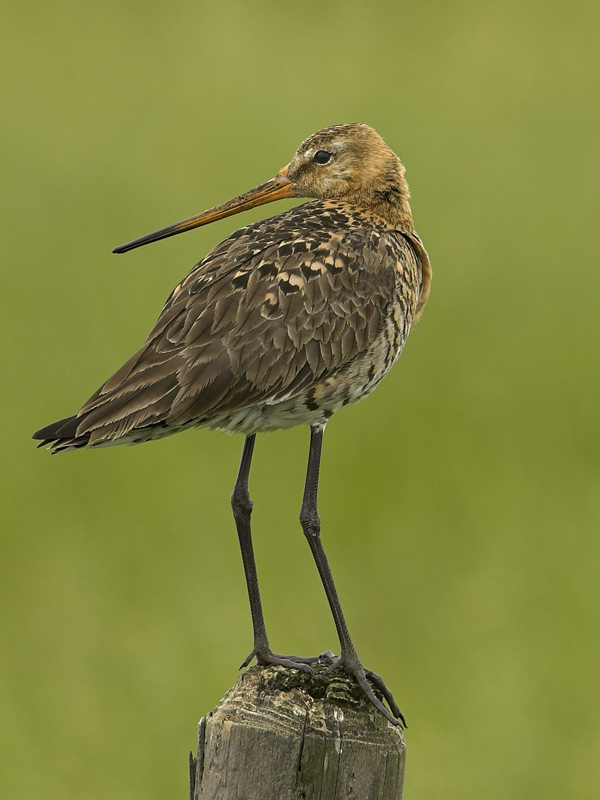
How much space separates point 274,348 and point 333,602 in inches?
43.1

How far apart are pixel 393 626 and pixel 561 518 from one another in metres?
1.92

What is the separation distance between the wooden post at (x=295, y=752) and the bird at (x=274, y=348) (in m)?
0.40

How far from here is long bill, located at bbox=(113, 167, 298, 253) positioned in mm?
6845

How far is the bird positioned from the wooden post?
0.40 metres

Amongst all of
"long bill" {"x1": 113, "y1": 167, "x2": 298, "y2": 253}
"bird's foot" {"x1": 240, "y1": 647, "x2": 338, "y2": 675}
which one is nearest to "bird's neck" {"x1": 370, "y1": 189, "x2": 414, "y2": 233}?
"long bill" {"x1": 113, "y1": 167, "x2": 298, "y2": 253}

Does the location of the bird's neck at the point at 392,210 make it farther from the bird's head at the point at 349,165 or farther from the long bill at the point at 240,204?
the long bill at the point at 240,204

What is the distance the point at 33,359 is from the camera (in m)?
12.4

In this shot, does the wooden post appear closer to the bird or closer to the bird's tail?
the bird

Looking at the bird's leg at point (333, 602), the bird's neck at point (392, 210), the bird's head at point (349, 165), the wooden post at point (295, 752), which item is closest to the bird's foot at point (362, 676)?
the bird's leg at point (333, 602)

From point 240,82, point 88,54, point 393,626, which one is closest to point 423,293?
point 393,626

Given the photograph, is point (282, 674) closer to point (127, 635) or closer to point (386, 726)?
point (386, 726)

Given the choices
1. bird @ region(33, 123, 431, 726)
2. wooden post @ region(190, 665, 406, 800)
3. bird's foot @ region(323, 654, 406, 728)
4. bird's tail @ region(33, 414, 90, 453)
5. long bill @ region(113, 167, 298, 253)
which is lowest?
wooden post @ region(190, 665, 406, 800)

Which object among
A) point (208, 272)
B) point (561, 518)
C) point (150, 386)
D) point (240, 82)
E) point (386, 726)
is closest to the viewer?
point (386, 726)

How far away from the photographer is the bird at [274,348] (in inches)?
230
